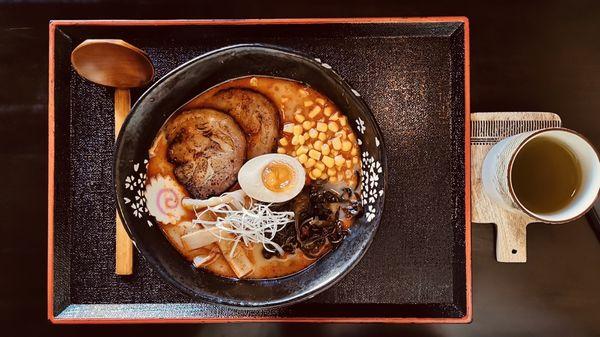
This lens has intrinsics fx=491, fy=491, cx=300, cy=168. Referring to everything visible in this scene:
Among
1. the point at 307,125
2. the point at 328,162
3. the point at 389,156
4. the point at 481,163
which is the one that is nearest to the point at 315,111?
the point at 307,125

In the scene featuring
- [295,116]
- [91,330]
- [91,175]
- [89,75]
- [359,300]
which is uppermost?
[89,75]

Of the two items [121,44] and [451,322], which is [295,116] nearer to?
[121,44]

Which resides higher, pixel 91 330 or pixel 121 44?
pixel 121 44

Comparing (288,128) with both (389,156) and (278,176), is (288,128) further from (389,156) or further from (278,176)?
(389,156)

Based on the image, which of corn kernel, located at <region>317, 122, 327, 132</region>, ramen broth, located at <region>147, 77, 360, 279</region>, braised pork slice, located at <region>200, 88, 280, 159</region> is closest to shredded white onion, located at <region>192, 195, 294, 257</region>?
ramen broth, located at <region>147, 77, 360, 279</region>

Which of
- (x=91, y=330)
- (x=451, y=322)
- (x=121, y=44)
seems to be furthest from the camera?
(x=91, y=330)
